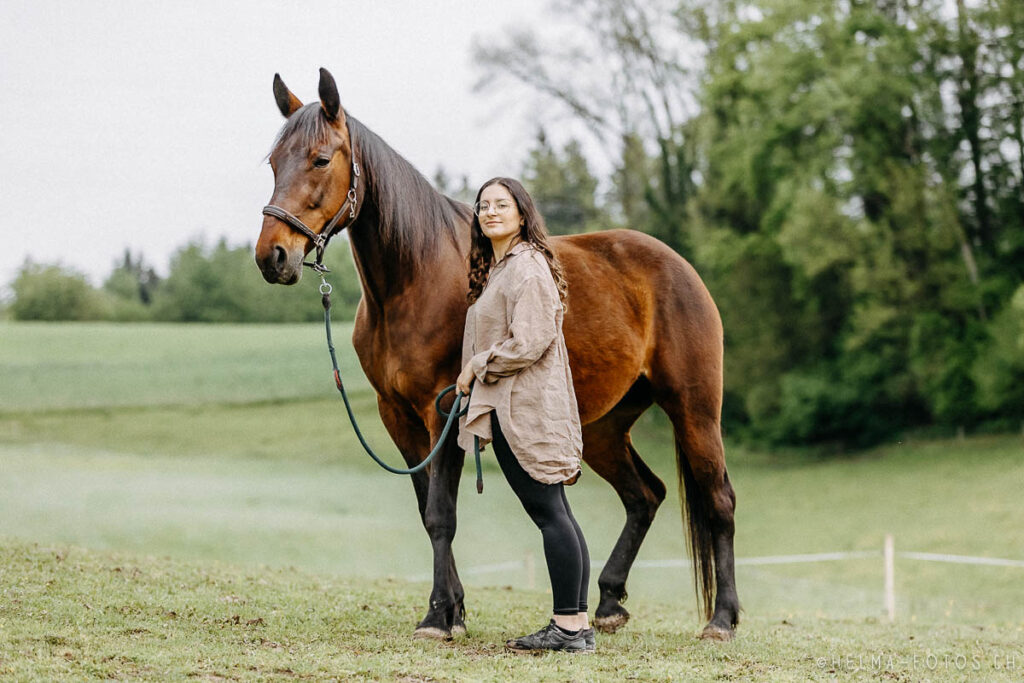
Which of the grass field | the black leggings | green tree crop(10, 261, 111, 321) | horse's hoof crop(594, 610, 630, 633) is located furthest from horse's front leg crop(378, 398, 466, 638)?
green tree crop(10, 261, 111, 321)

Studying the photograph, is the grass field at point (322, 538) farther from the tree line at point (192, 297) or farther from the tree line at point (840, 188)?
the tree line at point (192, 297)

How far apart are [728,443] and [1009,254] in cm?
904

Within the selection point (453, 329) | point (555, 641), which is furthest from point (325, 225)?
point (555, 641)

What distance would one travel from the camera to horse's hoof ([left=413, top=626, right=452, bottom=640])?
4.44 m

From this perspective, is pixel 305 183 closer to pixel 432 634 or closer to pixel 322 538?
pixel 432 634

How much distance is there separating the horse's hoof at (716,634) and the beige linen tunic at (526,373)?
168 centimetres

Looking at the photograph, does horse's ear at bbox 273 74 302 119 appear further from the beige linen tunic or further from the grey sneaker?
the grey sneaker

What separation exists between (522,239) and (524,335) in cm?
50

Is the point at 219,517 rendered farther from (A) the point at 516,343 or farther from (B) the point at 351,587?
(A) the point at 516,343

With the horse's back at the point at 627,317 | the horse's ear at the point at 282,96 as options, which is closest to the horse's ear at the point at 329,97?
the horse's ear at the point at 282,96

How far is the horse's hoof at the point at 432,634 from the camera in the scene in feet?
14.6

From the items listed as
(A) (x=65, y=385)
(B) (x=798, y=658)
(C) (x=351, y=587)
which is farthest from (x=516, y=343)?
(A) (x=65, y=385)

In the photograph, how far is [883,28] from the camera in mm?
22484

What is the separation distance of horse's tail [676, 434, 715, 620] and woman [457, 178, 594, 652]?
4.95 ft
